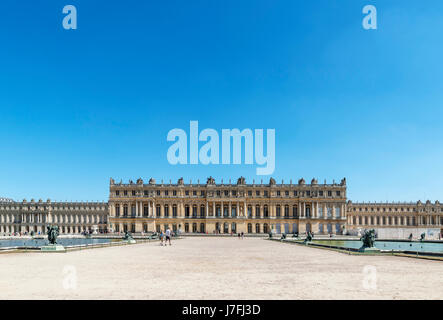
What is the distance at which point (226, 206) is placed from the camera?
108562 mm

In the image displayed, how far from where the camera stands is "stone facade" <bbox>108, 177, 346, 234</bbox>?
350ft

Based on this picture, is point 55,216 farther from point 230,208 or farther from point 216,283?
point 216,283

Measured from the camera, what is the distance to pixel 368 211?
12312cm

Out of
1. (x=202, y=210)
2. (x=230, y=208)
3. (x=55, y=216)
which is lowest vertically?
(x=55, y=216)

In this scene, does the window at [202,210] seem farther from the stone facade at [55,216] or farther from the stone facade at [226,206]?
the stone facade at [55,216]

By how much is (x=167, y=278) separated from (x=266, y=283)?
143 inches

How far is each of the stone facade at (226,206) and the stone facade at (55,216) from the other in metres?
22.5

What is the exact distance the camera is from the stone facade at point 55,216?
5059 inches

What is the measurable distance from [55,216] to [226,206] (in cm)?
5679

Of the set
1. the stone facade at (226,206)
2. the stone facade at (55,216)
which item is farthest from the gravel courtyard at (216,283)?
the stone facade at (55,216)

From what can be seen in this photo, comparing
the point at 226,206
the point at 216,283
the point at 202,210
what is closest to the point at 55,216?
the point at 202,210

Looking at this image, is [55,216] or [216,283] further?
[55,216]
